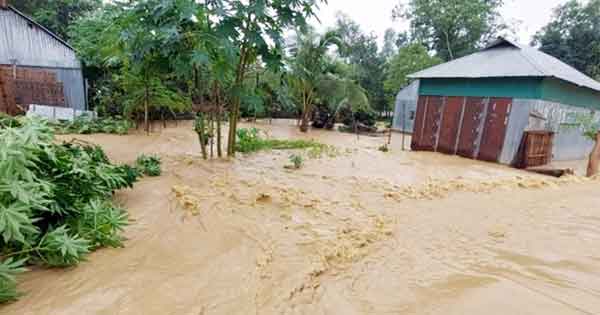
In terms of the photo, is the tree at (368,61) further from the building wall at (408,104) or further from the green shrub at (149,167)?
the green shrub at (149,167)

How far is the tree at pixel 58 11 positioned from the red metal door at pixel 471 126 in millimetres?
15078

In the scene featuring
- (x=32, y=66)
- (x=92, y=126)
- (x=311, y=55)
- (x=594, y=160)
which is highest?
(x=311, y=55)

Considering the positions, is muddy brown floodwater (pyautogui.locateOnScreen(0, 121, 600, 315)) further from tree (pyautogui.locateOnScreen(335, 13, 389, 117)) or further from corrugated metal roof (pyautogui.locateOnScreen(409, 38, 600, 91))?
tree (pyautogui.locateOnScreen(335, 13, 389, 117))

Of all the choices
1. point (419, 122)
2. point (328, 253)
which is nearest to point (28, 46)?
point (328, 253)

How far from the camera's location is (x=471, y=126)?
771cm

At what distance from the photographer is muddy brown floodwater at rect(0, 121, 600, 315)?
1.60m

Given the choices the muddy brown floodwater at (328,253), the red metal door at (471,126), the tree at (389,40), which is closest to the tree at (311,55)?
the red metal door at (471,126)

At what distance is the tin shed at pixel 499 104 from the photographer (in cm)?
682

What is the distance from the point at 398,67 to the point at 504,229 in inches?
611

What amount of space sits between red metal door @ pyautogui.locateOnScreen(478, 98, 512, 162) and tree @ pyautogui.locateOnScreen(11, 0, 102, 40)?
51.0ft

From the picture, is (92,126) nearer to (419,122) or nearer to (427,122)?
(419,122)

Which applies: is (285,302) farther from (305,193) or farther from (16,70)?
(16,70)

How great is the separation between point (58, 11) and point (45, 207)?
15134mm

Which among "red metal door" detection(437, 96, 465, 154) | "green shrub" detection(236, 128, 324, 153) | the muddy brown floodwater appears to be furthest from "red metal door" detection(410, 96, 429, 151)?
the muddy brown floodwater
